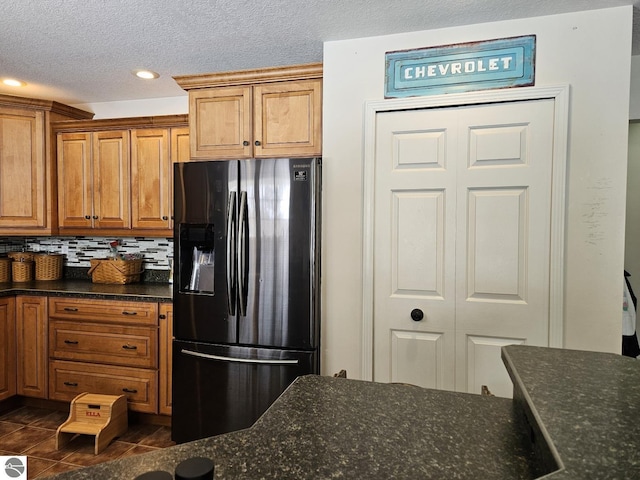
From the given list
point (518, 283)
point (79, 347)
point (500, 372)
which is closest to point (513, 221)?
point (518, 283)

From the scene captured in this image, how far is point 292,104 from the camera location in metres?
2.58

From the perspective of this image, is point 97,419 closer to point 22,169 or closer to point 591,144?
point 22,169

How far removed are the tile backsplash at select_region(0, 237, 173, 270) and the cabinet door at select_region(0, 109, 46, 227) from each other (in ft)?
1.45

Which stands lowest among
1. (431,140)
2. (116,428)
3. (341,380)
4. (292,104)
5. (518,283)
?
(116,428)

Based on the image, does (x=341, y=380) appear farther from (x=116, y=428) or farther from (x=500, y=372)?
(x=116, y=428)

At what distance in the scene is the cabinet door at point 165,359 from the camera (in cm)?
288

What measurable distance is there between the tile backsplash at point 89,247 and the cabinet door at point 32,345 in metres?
0.71

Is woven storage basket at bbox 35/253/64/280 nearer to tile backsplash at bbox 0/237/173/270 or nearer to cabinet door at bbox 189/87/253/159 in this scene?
tile backsplash at bbox 0/237/173/270

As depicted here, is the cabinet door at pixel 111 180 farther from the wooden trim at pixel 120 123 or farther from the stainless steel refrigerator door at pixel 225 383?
the stainless steel refrigerator door at pixel 225 383

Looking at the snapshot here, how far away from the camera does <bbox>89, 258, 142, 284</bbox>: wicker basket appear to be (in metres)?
3.45

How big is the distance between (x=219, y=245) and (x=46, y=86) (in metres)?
2.16

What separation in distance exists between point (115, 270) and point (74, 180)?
2.66ft

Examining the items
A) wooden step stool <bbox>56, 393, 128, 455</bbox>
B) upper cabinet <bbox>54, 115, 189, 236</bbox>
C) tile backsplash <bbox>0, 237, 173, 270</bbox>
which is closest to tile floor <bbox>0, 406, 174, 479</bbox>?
wooden step stool <bbox>56, 393, 128, 455</bbox>

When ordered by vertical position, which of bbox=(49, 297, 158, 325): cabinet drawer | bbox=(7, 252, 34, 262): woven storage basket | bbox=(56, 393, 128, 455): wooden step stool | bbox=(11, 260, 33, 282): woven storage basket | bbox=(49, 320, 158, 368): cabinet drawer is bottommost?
bbox=(56, 393, 128, 455): wooden step stool
